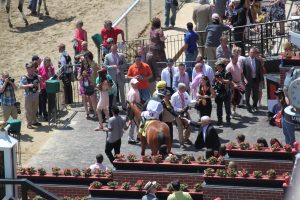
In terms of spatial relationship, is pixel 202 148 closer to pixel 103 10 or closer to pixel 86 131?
pixel 86 131

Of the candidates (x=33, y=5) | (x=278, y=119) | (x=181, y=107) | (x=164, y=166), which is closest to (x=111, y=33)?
(x=181, y=107)

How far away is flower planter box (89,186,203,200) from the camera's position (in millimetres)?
21562

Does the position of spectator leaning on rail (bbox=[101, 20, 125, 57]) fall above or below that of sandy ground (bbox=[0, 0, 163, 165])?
above

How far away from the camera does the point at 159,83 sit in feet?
83.9

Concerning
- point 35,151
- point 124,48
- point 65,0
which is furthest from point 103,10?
point 35,151

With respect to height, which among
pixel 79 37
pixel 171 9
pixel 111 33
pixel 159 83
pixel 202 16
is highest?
pixel 202 16

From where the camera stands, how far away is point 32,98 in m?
28.1

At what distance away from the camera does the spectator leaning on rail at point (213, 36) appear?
1157 inches

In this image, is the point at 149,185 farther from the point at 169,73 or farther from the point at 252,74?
the point at 252,74

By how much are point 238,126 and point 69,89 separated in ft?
15.7

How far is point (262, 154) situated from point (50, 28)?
18013 mm

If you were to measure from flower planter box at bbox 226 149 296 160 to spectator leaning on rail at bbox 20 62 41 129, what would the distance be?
6.78 metres

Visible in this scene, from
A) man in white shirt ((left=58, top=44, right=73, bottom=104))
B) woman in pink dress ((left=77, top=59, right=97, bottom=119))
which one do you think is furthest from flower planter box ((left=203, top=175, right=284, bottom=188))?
man in white shirt ((left=58, top=44, right=73, bottom=104))

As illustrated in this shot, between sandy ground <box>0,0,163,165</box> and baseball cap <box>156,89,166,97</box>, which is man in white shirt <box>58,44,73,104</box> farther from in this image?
sandy ground <box>0,0,163,165</box>
